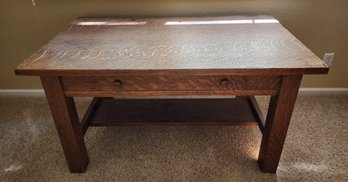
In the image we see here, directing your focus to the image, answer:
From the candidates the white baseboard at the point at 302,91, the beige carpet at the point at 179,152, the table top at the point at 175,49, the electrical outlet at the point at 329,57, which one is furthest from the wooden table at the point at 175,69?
the white baseboard at the point at 302,91

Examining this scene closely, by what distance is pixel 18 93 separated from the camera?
190 centimetres

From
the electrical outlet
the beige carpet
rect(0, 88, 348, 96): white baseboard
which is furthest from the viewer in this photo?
rect(0, 88, 348, 96): white baseboard

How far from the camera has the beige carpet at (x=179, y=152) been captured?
4.10 feet

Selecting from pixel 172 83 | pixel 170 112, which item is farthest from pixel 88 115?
pixel 172 83

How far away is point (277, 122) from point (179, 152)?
0.57m

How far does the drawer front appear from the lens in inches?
37.9

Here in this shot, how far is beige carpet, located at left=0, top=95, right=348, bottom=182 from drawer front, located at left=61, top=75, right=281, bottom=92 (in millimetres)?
510

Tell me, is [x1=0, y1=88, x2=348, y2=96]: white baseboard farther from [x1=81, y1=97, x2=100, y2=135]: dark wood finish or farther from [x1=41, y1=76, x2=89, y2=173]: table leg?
[x1=41, y1=76, x2=89, y2=173]: table leg

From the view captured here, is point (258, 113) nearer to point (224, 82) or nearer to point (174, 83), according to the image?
point (224, 82)

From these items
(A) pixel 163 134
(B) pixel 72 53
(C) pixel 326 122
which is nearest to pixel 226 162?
(A) pixel 163 134

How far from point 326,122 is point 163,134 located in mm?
1054

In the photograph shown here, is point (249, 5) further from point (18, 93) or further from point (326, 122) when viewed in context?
point (18, 93)

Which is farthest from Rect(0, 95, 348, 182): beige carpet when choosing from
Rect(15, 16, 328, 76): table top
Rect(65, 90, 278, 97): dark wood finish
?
Rect(15, 16, 328, 76): table top

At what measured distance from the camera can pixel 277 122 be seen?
1078mm
